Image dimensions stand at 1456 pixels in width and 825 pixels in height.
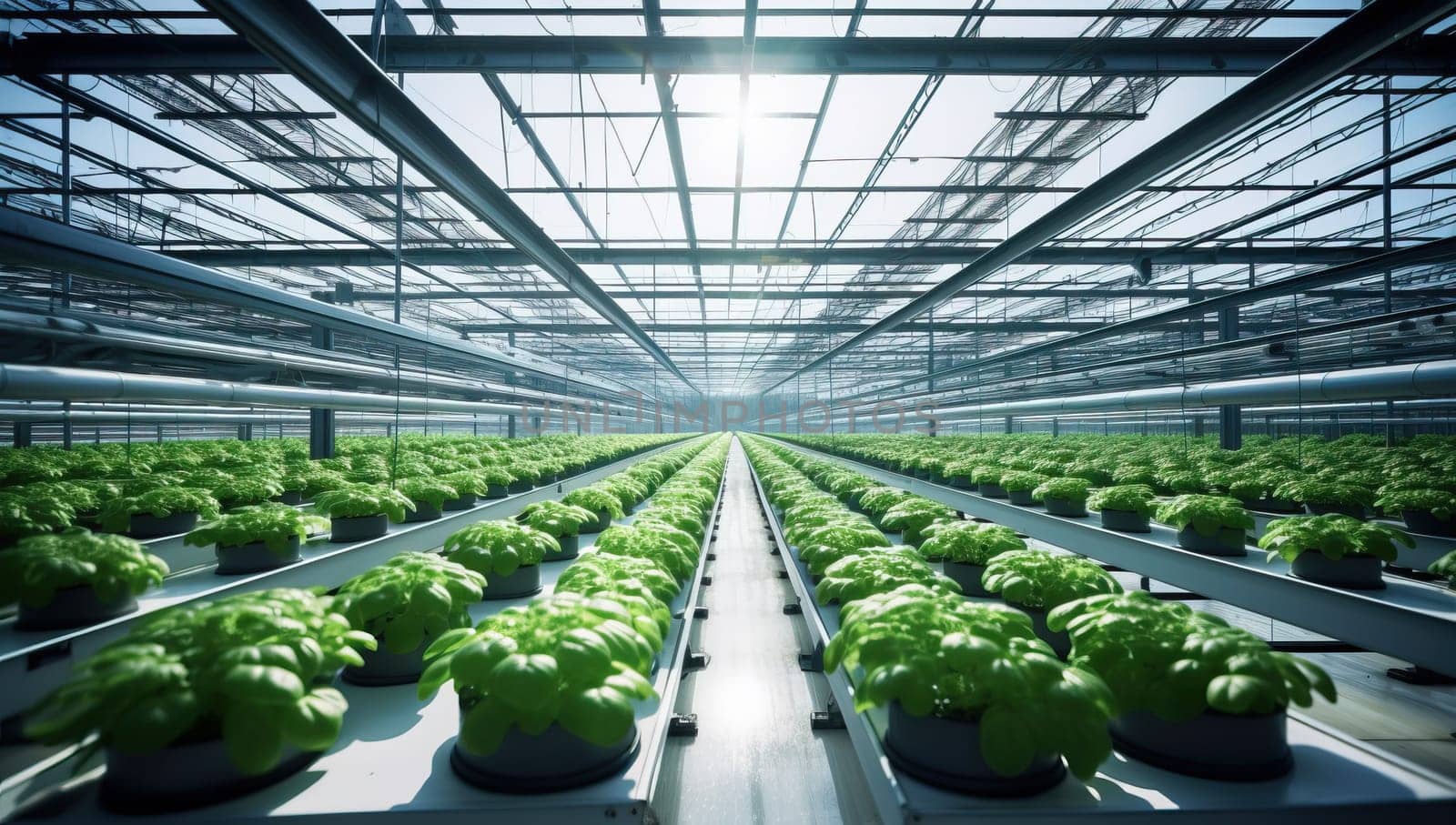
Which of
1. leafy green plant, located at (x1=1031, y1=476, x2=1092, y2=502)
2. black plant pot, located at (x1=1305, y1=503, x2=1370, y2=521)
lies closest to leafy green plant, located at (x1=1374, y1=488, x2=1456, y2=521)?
black plant pot, located at (x1=1305, y1=503, x2=1370, y2=521)

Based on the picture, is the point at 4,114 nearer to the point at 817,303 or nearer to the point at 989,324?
the point at 817,303

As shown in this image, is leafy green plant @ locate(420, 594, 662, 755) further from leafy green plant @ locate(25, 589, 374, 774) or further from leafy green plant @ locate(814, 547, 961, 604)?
leafy green plant @ locate(814, 547, 961, 604)

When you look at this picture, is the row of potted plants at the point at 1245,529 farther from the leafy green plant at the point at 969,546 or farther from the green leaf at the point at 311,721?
the green leaf at the point at 311,721

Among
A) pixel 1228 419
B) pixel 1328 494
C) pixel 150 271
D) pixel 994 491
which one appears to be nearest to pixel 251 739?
pixel 150 271

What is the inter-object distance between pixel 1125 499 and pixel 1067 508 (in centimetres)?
70

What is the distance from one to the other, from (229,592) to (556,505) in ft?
5.02

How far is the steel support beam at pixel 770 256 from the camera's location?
8.41 m

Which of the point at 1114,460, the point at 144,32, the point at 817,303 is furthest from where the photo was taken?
the point at 817,303

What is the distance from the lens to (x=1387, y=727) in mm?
2873

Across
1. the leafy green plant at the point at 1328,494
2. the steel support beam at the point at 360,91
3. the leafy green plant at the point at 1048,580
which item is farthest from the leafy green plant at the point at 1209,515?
the steel support beam at the point at 360,91

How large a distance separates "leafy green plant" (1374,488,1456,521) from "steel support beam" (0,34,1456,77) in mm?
3397

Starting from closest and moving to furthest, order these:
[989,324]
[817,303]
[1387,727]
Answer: [1387,727]
[989,324]
[817,303]

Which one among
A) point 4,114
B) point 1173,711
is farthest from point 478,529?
point 4,114

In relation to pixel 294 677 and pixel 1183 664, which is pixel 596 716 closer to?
pixel 294 677
